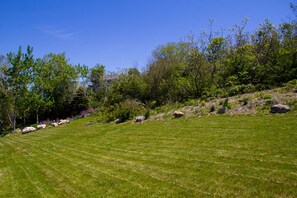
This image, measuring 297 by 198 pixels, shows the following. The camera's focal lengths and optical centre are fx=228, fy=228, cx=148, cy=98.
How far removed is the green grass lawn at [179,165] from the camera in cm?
448

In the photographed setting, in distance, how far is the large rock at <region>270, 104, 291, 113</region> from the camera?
8.37m

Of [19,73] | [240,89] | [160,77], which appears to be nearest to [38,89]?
[19,73]

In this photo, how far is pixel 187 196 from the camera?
4281mm

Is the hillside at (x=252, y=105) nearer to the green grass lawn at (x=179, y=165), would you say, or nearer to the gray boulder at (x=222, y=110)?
the gray boulder at (x=222, y=110)

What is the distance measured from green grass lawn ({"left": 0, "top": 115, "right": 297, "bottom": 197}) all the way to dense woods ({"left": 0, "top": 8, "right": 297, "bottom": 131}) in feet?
20.6

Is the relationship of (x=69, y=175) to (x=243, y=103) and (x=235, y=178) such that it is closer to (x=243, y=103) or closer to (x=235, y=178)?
(x=235, y=178)

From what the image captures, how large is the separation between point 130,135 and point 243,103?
17.7ft

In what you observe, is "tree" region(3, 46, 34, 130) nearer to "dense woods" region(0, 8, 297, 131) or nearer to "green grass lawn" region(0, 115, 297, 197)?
"dense woods" region(0, 8, 297, 131)

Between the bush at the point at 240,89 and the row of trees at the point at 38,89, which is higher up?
the row of trees at the point at 38,89

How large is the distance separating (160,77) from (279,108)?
516 inches

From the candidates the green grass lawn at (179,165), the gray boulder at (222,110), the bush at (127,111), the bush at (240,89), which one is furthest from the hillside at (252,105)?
the bush at (127,111)

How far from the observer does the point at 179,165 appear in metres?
5.82

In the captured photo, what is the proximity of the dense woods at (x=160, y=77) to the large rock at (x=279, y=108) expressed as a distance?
4.63 m

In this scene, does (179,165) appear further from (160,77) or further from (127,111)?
(160,77)
